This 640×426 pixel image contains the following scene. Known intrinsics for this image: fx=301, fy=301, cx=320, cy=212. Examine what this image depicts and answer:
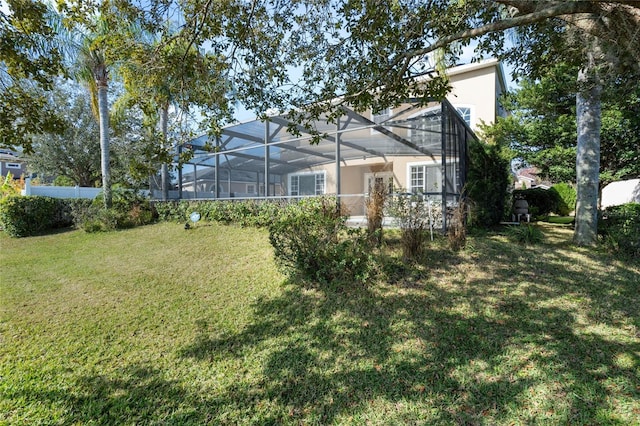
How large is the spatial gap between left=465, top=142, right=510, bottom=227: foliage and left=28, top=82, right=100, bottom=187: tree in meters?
19.1

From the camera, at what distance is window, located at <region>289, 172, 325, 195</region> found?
14855mm

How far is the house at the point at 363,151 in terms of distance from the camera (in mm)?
8227

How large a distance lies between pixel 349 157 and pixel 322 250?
9752 millimetres

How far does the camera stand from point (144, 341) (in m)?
3.75

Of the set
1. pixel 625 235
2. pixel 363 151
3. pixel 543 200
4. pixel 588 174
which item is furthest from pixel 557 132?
pixel 625 235

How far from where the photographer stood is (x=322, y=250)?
4.83 meters

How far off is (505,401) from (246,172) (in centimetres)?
1555

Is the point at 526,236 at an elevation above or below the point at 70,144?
below

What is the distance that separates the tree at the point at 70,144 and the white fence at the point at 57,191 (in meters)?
4.49

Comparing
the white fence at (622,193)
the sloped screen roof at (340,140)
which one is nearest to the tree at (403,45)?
the sloped screen roof at (340,140)

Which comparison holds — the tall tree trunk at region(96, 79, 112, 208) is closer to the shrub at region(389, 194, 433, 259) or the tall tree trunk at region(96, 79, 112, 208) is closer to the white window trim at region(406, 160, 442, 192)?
the shrub at region(389, 194, 433, 259)

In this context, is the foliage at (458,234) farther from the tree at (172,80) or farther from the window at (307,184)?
the window at (307,184)

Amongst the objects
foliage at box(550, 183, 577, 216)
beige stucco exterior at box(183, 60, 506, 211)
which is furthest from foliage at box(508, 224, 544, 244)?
foliage at box(550, 183, 577, 216)

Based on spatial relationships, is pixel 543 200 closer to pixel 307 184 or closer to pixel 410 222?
pixel 307 184
